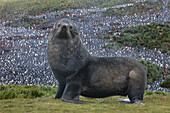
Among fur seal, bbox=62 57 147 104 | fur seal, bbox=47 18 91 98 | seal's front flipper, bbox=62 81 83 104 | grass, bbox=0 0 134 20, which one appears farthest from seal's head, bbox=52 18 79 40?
grass, bbox=0 0 134 20

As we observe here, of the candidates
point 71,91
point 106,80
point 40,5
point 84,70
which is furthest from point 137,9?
point 71,91

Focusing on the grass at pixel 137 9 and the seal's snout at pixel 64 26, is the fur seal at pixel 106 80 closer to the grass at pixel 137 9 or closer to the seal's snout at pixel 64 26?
the seal's snout at pixel 64 26

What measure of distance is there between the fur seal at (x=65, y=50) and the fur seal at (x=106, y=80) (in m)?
0.21

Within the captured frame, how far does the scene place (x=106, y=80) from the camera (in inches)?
256

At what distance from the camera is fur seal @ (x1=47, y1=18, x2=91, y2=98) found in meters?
6.19

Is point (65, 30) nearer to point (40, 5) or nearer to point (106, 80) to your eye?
point (106, 80)

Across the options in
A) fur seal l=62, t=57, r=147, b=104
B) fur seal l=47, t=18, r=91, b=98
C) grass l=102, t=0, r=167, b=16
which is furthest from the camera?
grass l=102, t=0, r=167, b=16

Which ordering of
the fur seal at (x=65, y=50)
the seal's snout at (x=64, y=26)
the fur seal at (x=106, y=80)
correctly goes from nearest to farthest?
the seal's snout at (x=64, y=26) → the fur seal at (x=65, y=50) → the fur seal at (x=106, y=80)

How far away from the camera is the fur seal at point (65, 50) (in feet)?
20.3

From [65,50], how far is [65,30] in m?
0.49

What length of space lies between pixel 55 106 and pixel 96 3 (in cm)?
4167

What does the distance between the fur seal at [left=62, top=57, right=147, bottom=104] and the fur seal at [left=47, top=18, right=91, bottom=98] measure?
A: 209 mm

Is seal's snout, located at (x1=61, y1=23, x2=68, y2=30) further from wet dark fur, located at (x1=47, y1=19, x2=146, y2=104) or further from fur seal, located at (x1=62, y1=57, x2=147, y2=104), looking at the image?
fur seal, located at (x1=62, y1=57, x2=147, y2=104)

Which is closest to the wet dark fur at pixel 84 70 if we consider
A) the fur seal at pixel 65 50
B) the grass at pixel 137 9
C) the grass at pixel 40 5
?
the fur seal at pixel 65 50
